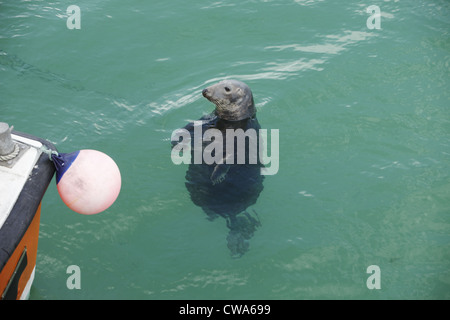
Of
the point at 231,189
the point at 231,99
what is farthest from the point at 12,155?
the point at 231,99

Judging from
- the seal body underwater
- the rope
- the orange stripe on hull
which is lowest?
the orange stripe on hull

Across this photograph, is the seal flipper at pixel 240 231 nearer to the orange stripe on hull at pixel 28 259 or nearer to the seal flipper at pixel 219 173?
the seal flipper at pixel 219 173

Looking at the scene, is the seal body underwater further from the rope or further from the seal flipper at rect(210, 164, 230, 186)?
the rope

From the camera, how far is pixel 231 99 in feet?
22.2

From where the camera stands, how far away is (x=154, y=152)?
7301mm

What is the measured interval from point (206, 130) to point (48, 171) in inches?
98.3

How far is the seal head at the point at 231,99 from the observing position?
6.68 meters

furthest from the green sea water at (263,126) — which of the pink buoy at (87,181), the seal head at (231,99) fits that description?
the pink buoy at (87,181)

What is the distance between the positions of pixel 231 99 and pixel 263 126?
46.1 inches

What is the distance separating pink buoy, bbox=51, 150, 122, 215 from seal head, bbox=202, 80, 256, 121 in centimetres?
241

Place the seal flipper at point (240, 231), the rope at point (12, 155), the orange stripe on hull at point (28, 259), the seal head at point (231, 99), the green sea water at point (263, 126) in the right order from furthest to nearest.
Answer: the seal head at point (231, 99), the seal flipper at point (240, 231), the green sea water at point (263, 126), the rope at point (12, 155), the orange stripe on hull at point (28, 259)

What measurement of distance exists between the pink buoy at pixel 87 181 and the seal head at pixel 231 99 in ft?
7.90

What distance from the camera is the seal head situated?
21.9 feet

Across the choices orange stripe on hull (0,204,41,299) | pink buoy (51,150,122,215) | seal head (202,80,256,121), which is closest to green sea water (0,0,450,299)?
orange stripe on hull (0,204,41,299)
